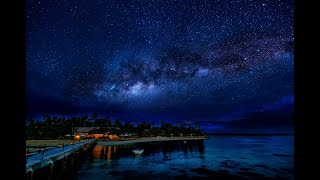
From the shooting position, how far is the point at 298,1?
8.05ft

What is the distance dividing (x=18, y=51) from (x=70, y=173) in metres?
36.1

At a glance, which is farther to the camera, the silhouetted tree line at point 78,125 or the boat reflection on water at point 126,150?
the silhouetted tree line at point 78,125

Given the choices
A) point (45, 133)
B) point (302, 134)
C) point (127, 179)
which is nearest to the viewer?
point (302, 134)

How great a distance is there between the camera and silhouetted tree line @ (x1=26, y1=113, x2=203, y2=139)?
81.6 metres

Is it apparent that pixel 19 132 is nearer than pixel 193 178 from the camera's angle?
Yes

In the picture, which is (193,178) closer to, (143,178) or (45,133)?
(143,178)

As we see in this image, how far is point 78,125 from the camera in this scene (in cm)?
12738

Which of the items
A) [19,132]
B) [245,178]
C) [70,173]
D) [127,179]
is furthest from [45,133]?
[19,132]

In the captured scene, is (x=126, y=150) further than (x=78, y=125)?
No

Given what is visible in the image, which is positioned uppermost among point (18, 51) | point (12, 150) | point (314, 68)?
point (18, 51)

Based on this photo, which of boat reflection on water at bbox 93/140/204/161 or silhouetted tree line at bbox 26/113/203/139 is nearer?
boat reflection on water at bbox 93/140/204/161

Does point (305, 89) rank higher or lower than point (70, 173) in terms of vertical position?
higher

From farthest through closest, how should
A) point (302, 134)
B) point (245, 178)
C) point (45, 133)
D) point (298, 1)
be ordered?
point (45, 133) < point (245, 178) < point (298, 1) < point (302, 134)

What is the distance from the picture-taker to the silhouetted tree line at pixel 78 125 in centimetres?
8156
